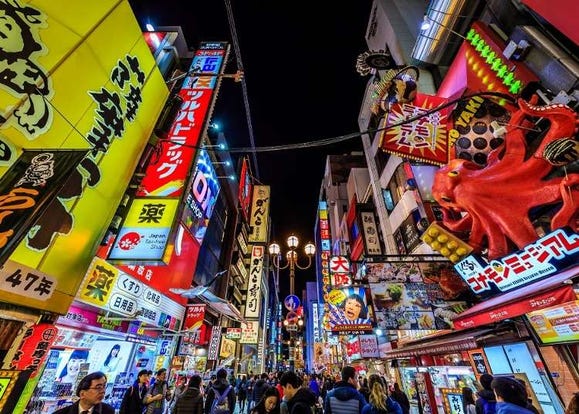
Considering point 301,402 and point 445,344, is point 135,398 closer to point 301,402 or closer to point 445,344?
point 301,402

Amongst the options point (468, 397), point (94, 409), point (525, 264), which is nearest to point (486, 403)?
point (525, 264)

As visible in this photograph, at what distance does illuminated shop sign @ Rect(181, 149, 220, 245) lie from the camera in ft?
42.3

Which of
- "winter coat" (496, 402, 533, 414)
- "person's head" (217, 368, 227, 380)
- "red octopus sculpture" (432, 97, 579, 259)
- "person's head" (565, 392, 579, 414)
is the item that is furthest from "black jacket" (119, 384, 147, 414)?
"red octopus sculpture" (432, 97, 579, 259)

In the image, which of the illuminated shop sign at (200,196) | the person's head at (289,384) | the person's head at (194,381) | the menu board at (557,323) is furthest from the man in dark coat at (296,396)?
the illuminated shop sign at (200,196)

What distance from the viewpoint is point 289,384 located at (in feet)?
13.3

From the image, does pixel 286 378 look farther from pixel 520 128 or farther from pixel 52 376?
pixel 520 128

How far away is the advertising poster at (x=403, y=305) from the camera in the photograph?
815 cm

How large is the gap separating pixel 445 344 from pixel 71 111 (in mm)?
13357

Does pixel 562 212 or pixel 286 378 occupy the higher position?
pixel 562 212

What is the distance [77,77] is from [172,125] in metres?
2.92

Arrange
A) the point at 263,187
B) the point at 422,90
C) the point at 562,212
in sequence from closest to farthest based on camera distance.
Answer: the point at 562,212, the point at 422,90, the point at 263,187

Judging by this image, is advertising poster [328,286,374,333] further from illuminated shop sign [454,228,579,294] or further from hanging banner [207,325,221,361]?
hanging banner [207,325,221,361]

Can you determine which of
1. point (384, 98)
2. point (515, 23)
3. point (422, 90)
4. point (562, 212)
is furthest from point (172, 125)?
point (422, 90)

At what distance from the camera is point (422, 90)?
14.4 metres
